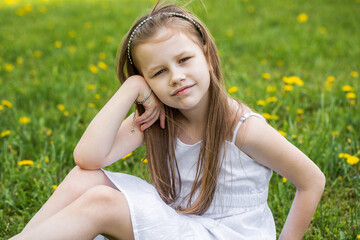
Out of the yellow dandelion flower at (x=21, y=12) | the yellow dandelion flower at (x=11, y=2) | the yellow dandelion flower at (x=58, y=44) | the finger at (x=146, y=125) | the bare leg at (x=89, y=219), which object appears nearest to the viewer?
the bare leg at (x=89, y=219)

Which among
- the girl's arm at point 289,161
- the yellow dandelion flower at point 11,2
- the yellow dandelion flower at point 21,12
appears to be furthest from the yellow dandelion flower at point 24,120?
the yellow dandelion flower at point 11,2

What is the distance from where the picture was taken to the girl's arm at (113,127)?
1.46 metres

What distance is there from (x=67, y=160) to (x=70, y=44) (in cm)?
176

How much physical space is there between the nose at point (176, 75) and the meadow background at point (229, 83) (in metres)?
0.33

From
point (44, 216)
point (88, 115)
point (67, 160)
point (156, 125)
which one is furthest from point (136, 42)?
point (88, 115)

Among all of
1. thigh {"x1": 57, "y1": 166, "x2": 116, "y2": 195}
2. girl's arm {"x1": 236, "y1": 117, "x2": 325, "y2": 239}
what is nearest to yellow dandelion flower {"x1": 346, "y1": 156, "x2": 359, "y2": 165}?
girl's arm {"x1": 236, "y1": 117, "x2": 325, "y2": 239}

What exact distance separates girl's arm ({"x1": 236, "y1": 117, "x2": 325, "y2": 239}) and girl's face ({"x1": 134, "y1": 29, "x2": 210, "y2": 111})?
196 mm

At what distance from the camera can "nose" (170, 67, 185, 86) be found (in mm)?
1358

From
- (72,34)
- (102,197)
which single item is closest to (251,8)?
(72,34)

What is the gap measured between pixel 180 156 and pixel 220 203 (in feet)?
0.70

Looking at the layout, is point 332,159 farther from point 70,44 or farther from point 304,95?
point 70,44

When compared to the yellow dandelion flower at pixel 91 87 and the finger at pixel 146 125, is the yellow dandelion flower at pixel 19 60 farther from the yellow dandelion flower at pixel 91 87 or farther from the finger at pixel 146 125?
the finger at pixel 146 125

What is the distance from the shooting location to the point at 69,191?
1.42 m

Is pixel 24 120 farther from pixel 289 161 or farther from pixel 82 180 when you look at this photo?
pixel 289 161
